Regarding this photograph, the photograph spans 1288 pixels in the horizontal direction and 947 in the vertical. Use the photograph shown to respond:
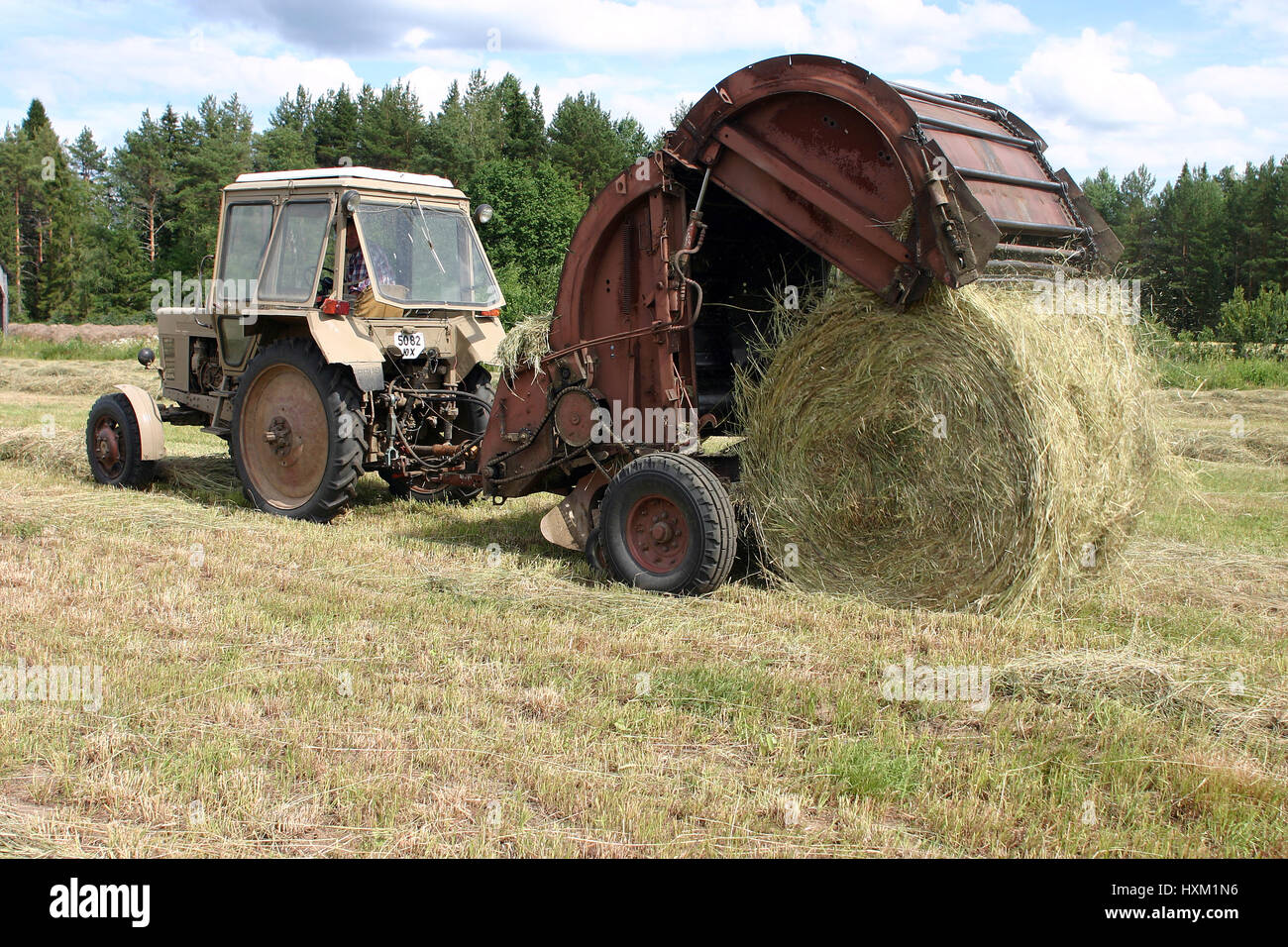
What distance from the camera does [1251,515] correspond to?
8.86 meters

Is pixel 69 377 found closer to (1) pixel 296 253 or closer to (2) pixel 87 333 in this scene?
(1) pixel 296 253

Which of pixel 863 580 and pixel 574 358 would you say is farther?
pixel 574 358

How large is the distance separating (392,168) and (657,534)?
4673 centimetres

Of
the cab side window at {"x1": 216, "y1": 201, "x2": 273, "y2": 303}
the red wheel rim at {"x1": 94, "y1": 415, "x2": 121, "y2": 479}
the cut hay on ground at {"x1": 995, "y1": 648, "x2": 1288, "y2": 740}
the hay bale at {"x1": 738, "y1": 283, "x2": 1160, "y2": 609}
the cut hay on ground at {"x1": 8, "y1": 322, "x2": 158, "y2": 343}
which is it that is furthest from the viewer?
the cut hay on ground at {"x1": 8, "y1": 322, "x2": 158, "y2": 343}

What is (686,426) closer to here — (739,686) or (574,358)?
(574,358)

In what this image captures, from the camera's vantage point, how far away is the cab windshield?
8.70m

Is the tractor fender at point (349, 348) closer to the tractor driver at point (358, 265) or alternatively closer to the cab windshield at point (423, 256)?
the tractor driver at point (358, 265)

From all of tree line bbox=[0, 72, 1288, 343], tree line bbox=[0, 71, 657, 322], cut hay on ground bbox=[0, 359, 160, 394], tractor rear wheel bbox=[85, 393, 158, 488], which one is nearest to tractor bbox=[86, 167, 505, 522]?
tractor rear wheel bbox=[85, 393, 158, 488]

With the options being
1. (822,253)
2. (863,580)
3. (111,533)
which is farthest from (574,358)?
(111,533)

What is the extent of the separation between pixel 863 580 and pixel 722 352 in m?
2.38

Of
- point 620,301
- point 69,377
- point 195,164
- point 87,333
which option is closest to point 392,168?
point 195,164

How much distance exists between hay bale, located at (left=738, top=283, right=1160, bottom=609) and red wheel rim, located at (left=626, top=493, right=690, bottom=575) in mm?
453

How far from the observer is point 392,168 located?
49688mm

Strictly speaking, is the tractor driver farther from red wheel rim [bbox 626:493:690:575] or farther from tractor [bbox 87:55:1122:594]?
red wheel rim [bbox 626:493:690:575]
